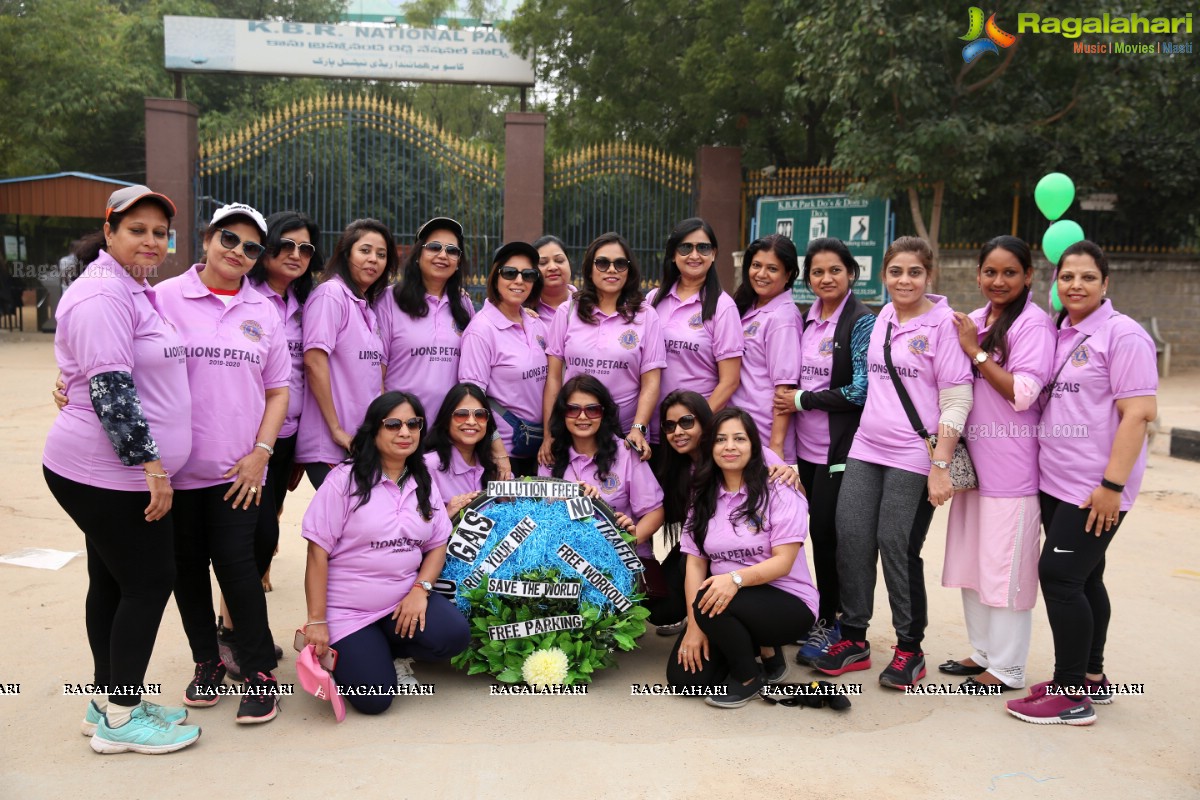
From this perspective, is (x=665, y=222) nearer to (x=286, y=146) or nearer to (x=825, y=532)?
(x=286, y=146)

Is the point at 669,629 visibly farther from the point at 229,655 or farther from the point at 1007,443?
the point at 229,655

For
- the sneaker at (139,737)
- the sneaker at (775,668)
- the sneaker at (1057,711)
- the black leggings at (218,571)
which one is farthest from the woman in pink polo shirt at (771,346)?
the sneaker at (139,737)

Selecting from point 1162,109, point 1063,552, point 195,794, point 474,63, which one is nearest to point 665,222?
point 474,63

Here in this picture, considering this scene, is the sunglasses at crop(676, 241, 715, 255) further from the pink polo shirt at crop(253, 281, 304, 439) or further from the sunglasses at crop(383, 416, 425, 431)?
the pink polo shirt at crop(253, 281, 304, 439)

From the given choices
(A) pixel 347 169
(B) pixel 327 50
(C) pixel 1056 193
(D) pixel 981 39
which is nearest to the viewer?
(C) pixel 1056 193

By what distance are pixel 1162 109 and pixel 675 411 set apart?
43.0 ft

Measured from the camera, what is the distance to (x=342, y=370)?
435 centimetres

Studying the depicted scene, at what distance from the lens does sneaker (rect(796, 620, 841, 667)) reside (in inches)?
170

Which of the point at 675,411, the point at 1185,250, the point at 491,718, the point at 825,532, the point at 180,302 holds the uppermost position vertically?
the point at 1185,250

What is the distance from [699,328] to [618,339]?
40 centimetres

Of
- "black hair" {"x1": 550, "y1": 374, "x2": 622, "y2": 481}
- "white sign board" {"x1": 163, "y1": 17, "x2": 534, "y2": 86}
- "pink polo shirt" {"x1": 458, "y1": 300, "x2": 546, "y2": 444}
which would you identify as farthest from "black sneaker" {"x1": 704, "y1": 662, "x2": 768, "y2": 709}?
"white sign board" {"x1": 163, "y1": 17, "x2": 534, "y2": 86}

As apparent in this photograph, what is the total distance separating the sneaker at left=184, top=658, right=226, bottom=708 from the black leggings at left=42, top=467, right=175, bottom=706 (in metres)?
0.30

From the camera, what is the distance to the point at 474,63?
16516 mm

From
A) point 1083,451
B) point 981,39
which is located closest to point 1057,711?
point 1083,451
